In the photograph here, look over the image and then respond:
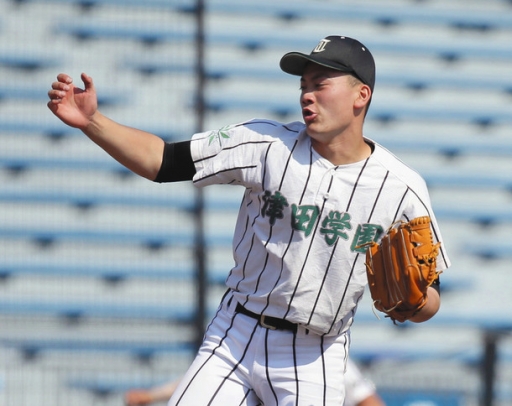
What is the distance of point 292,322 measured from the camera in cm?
278

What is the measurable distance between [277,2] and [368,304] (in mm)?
2743

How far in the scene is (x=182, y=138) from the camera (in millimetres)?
6387

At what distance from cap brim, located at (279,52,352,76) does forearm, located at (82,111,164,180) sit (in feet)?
1.73

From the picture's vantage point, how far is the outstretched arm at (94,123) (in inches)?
107

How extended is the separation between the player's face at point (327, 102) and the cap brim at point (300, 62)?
0.9 inches

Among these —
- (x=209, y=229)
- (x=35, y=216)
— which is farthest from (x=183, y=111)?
(x=35, y=216)

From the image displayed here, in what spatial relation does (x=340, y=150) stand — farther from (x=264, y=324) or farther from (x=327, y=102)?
(x=264, y=324)

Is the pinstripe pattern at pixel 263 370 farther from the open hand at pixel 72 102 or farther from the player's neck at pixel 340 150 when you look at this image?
the open hand at pixel 72 102

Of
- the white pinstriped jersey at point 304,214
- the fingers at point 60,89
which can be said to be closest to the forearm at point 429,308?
the white pinstriped jersey at point 304,214

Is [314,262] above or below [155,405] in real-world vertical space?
above

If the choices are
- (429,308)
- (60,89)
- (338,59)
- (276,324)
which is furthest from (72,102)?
(429,308)

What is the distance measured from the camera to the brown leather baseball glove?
2.61 m

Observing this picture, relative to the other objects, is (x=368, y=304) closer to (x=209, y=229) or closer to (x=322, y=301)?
(x=209, y=229)

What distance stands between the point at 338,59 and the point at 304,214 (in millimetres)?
547
